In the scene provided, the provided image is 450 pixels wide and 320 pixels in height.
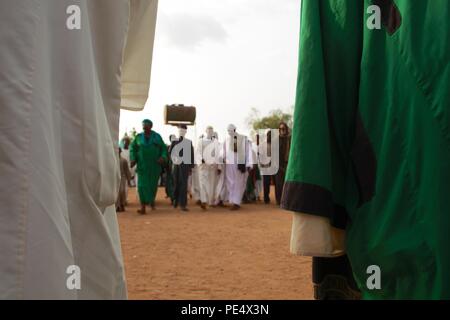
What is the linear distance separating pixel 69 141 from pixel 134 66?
54 cm

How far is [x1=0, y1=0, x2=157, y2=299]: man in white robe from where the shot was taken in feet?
2.54

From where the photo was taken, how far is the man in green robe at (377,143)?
93 centimetres

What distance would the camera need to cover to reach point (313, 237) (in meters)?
1.00

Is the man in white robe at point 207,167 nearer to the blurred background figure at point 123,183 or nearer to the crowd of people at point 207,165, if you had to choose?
the crowd of people at point 207,165

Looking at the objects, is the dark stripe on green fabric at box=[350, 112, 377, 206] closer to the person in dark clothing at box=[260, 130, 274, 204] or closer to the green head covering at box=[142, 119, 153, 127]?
the green head covering at box=[142, 119, 153, 127]

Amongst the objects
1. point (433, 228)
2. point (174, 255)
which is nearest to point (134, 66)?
point (433, 228)

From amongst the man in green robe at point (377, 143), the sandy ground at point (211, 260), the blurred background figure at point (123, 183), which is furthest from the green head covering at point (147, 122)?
the man in green robe at point (377, 143)

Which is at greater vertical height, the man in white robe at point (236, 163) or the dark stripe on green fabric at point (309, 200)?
the dark stripe on green fabric at point (309, 200)

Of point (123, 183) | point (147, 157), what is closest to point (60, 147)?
point (147, 157)

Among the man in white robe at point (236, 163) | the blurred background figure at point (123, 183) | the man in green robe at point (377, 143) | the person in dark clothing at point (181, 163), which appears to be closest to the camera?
the man in green robe at point (377, 143)

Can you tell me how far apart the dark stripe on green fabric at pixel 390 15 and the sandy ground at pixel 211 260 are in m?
2.93

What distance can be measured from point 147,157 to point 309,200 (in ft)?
29.1

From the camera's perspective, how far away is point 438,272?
Answer: 2.98ft

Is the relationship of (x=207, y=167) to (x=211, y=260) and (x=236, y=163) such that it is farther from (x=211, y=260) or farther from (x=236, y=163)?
(x=211, y=260)
